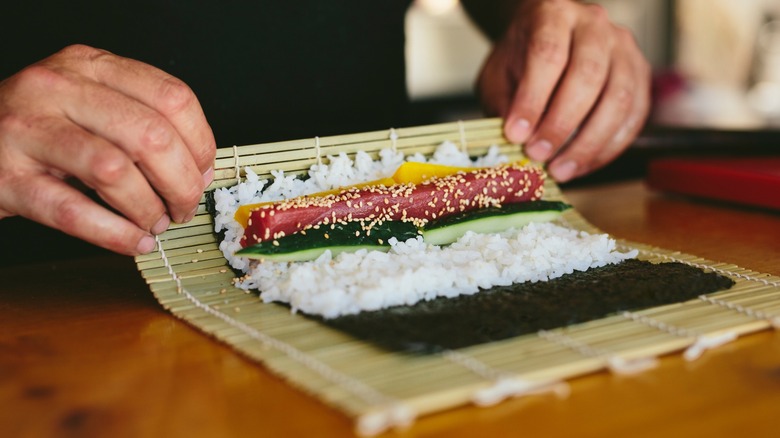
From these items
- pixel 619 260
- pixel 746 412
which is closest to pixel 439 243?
pixel 619 260

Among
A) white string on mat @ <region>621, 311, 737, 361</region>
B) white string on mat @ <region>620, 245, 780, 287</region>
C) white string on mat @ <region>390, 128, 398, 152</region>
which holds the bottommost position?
white string on mat @ <region>621, 311, 737, 361</region>

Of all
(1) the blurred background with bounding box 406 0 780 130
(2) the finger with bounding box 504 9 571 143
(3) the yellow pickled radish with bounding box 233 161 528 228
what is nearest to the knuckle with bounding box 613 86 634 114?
(2) the finger with bounding box 504 9 571 143

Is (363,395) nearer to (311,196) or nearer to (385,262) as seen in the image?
(385,262)

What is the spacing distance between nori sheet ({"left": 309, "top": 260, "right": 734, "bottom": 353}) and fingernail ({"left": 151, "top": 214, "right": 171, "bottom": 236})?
0.45 metres

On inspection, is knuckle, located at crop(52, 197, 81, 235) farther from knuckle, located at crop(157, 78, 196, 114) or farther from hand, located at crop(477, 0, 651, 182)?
hand, located at crop(477, 0, 651, 182)

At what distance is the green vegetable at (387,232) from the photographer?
1455mm

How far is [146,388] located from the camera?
1072mm

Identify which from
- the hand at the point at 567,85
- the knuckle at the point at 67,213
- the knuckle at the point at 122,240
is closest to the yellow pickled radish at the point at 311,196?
the knuckle at the point at 122,240

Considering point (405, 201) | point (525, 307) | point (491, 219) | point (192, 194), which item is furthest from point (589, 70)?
point (192, 194)

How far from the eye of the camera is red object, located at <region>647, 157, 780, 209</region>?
89.0 inches

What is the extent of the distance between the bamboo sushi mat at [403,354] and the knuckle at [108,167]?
0.79 feet

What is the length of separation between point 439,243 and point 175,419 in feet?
2.60

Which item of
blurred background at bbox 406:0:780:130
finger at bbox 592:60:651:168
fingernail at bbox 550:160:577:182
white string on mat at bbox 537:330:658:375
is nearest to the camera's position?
white string on mat at bbox 537:330:658:375

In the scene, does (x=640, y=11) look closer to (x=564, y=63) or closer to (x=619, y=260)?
(x=564, y=63)
